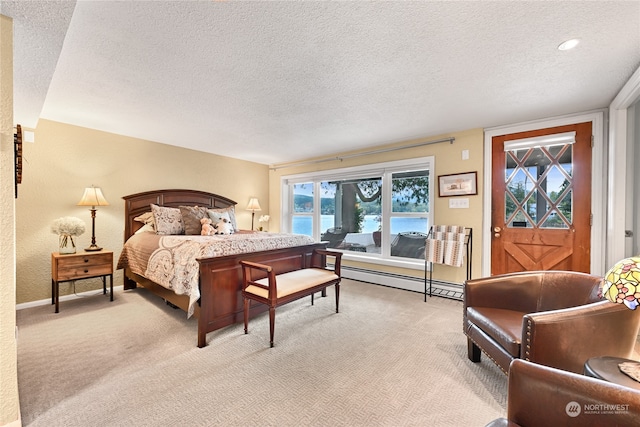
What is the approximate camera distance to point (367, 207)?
4797 millimetres

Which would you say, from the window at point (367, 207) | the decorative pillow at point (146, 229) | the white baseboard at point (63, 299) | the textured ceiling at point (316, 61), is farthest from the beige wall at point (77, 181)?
the window at point (367, 207)

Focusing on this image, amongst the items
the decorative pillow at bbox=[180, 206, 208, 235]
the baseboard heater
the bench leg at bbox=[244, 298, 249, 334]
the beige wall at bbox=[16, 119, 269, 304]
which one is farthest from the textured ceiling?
the baseboard heater

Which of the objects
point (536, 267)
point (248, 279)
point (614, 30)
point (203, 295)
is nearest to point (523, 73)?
point (614, 30)

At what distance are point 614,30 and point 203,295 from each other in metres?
3.51

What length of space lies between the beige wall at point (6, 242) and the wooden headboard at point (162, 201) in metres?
2.75

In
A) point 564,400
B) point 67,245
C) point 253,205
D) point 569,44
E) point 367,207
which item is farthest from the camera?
point 253,205

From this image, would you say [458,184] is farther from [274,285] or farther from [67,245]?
[67,245]

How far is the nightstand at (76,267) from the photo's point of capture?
9.54ft

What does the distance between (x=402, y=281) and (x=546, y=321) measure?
2.77m

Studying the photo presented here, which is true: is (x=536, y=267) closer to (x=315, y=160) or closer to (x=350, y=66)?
(x=350, y=66)

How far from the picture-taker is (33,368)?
188 centimetres

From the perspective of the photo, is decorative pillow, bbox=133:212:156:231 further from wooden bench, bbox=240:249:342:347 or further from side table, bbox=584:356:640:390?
side table, bbox=584:356:640:390

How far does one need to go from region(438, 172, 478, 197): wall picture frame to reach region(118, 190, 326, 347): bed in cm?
197

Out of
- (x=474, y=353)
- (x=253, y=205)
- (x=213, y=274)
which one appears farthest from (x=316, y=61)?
(x=253, y=205)
